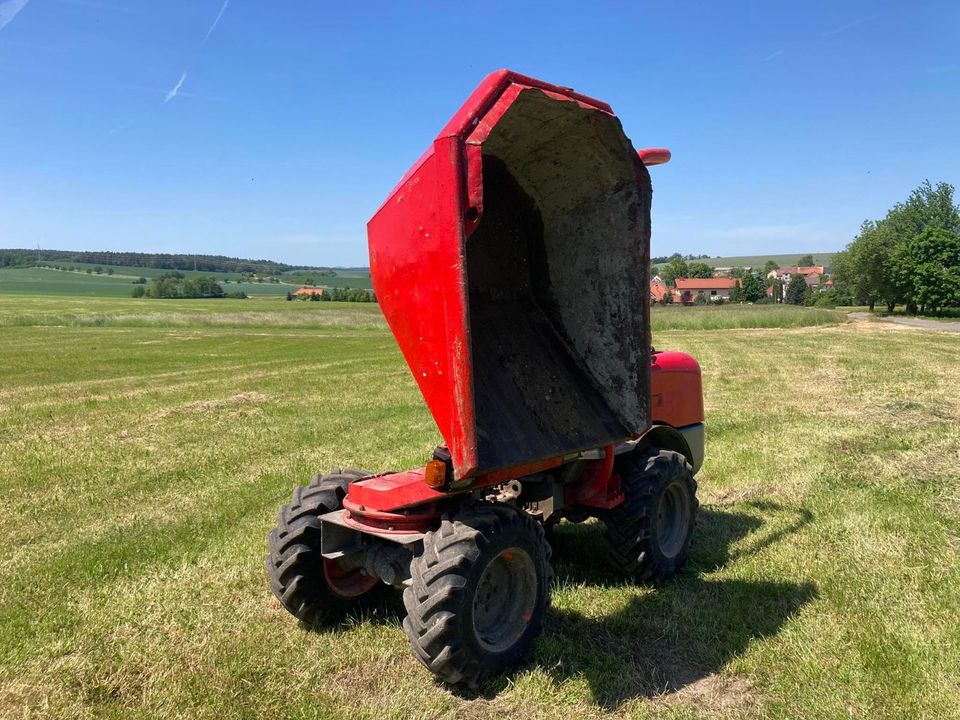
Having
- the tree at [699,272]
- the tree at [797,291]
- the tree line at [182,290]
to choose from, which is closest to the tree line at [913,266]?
the tree at [797,291]

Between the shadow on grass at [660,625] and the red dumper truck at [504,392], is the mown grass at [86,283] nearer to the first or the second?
the red dumper truck at [504,392]

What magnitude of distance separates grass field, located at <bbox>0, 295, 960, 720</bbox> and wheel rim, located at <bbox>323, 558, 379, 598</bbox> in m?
0.19

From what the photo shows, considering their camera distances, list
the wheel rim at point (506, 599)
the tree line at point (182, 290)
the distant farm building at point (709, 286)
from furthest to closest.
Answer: the distant farm building at point (709, 286) < the tree line at point (182, 290) < the wheel rim at point (506, 599)

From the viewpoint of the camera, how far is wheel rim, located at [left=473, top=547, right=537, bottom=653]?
3746 millimetres

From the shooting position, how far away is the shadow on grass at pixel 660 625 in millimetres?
3785

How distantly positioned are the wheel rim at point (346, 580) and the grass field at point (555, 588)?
0.63 feet

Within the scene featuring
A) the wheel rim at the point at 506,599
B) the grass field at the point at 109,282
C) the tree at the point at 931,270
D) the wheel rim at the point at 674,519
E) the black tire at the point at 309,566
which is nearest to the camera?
the wheel rim at the point at 506,599

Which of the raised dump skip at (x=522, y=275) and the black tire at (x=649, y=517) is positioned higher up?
the raised dump skip at (x=522, y=275)

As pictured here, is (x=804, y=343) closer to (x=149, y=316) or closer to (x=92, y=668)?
(x=92, y=668)

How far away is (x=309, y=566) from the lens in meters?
4.22

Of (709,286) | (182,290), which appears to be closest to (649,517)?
(182,290)

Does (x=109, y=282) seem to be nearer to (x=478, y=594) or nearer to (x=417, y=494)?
(x=417, y=494)

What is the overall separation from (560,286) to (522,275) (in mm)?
262

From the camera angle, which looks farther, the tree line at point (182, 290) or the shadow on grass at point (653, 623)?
the tree line at point (182, 290)
